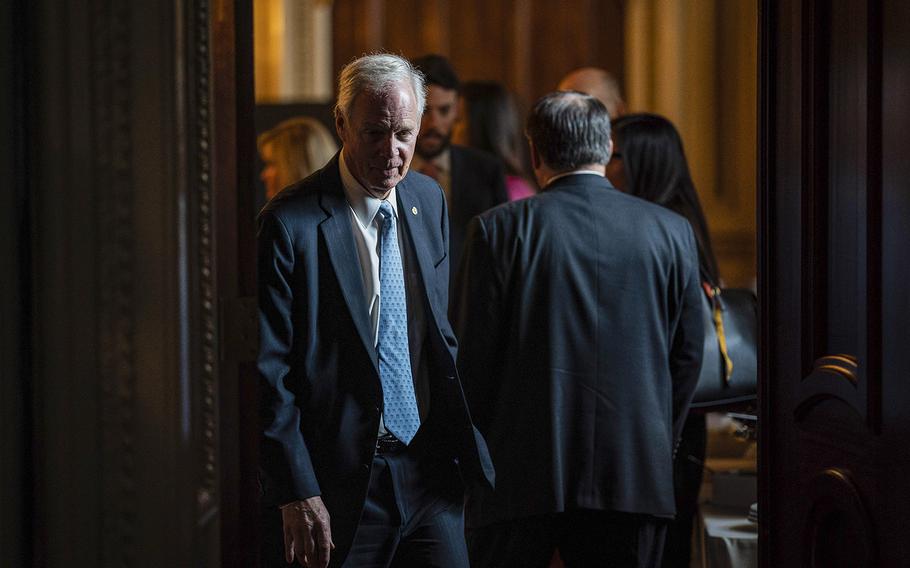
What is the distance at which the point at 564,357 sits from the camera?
297 cm

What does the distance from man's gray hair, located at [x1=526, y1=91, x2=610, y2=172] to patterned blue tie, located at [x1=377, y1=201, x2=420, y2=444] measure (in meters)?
0.77

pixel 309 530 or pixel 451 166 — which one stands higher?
pixel 451 166

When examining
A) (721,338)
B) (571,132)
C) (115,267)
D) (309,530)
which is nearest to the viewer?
(115,267)

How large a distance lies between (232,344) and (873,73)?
1.09m

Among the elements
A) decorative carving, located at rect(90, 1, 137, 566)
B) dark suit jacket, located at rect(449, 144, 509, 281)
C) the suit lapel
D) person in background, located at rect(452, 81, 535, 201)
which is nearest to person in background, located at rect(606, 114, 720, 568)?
dark suit jacket, located at rect(449, 144, 509, 281)

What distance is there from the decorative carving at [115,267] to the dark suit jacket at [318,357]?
69cm

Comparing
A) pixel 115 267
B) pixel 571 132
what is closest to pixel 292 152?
pixel 571 132

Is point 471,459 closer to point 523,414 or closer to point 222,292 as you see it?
point 523,414

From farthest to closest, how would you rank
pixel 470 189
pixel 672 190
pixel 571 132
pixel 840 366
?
pixel 470 189 → pixel 672 190 → pixel 571 132 → pixel 840 366

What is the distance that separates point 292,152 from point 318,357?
8.54 ft

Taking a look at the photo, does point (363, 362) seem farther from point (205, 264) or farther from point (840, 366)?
point (840, 366)

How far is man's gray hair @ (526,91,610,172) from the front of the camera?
3096mm

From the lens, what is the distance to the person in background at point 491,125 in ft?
16.0

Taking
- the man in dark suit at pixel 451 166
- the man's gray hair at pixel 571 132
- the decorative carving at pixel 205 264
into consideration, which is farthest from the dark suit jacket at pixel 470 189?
the decorative carving at pixel 205 264
